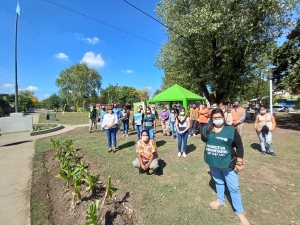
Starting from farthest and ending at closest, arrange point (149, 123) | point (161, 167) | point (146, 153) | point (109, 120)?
point (149, 123) → point (109, 120) → point (161, 167) → point (146, 153)

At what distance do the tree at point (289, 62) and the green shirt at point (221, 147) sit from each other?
11.6 metres

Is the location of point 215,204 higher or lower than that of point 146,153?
lower

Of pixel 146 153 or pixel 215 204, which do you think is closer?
pixel 215 204

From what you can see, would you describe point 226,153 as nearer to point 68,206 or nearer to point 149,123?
point 68,206

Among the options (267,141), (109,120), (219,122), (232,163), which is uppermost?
(219,122)

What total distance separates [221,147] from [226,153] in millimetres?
110

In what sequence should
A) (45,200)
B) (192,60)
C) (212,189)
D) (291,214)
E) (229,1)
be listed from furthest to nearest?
(192,60) → (229,1) → (212,189) → (45,200) → (291,214)

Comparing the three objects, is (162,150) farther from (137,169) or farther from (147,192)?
(147,192)

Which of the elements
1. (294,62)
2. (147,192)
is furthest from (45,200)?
(294,62)

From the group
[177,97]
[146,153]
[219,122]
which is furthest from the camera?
[177,97]

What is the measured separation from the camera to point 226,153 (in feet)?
8.71

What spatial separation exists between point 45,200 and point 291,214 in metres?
4.46

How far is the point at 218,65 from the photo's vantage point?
1462 cm

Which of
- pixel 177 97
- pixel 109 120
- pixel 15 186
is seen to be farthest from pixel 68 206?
pixel 177 97
